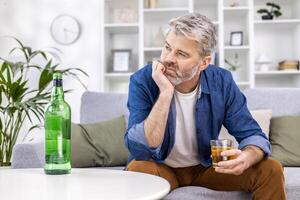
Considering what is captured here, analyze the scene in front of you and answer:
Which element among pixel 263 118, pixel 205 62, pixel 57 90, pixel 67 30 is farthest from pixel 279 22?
pixel 57 90

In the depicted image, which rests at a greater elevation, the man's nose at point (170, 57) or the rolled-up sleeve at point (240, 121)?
the man's nose at point (170, 57)

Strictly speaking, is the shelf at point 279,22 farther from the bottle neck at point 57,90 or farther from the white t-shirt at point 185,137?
the bottle neck at point 57,90

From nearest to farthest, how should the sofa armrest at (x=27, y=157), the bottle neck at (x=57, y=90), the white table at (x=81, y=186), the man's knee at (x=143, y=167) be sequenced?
the white table at (x=81, y=186) < the bottle neck at (x=57, y=90) < the man's knee at (x=143, y=167) < the sofa armrest at (x=27, y=157)

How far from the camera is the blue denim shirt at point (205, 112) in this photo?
1.72m

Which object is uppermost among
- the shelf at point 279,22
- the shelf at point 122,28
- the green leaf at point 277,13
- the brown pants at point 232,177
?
the green leaf at point 277,13

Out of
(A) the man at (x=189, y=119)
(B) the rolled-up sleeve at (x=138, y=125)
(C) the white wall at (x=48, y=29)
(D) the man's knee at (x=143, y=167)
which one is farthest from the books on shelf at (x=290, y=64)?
(D) the man's knee at (x=143, y=167)

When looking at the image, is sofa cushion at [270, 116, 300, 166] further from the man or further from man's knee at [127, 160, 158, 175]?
man's knee at [127, 160, 158, 175]

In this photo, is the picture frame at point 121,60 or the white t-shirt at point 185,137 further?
the picture frame at point 121,60

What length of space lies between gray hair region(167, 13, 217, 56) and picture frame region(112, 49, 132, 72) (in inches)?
100

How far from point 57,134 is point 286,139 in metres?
1.55

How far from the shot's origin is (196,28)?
1.69 m

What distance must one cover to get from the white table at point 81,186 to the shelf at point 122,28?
2.79 meters

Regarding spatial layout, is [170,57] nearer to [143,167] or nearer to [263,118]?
[143,167]

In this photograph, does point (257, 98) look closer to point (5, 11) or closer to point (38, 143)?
point (38, 143)
